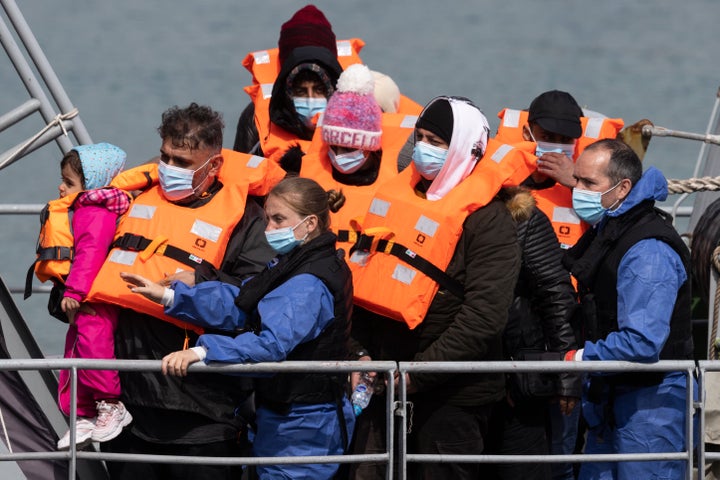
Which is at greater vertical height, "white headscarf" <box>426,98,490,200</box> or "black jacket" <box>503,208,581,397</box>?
"white headscarf" <box>426,98,490,200</box>

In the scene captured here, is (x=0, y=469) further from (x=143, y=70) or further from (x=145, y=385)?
(x=143, y=70)

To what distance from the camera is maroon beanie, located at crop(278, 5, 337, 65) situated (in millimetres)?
6531

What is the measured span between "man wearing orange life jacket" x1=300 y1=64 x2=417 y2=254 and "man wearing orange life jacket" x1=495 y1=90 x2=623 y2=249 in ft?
1.88

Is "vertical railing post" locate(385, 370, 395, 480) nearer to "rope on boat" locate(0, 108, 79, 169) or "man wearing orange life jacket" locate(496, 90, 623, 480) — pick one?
"man wearing orange life jacket" locate(496, 90, 623, 480)

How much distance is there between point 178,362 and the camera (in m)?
4.36

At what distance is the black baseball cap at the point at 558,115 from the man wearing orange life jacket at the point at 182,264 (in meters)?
1.34

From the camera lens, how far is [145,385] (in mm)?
4738

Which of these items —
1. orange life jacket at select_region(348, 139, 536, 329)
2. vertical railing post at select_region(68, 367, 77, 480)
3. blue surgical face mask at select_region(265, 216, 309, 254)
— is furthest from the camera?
orange life jacket at select_region(348, 139, 536, 329)

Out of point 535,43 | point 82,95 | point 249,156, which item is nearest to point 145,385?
point 249,156

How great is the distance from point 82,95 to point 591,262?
21.0m

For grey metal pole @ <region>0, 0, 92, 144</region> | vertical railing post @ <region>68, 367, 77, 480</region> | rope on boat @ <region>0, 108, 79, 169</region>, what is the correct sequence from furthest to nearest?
1. grey metal pole @ <region>0, 0, 92, 144</region>
2. rope on boat @ <region>0, 108, 79, 169</region>
3. vertical railing post @ <region>68, 367, 77, 480</region>

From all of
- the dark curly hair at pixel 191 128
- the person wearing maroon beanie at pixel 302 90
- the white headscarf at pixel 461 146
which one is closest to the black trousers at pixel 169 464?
the dark curly hair at pixel 191 128

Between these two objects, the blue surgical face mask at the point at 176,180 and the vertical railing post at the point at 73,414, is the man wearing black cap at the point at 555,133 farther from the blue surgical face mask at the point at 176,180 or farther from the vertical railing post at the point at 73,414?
the vertical railing post at the point at 73,414

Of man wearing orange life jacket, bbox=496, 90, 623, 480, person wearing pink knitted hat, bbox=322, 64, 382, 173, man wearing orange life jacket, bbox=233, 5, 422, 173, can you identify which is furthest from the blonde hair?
man wearing orange life jacket, bbox=496, 90, 623, 480
